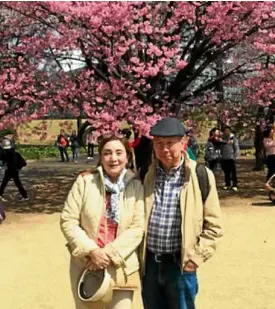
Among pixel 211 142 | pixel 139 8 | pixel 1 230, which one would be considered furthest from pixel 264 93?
pixel 1 230

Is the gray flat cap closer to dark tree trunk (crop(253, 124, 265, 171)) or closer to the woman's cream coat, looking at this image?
the woman's cream coat

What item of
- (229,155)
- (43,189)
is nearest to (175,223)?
(229,155)

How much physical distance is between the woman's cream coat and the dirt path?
200 cm

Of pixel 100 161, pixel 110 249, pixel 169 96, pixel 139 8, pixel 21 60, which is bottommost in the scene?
pixel 110 249

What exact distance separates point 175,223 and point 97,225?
0.44 meters

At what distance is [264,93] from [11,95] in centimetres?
551

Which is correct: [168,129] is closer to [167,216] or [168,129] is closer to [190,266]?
[167,216]

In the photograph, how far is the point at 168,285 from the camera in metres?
3.37

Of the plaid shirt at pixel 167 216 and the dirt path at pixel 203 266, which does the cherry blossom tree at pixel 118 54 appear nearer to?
the dirt path at pixel 203 266

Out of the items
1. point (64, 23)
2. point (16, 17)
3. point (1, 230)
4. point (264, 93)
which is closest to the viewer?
point (1, 230)

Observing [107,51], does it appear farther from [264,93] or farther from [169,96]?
[264,93]

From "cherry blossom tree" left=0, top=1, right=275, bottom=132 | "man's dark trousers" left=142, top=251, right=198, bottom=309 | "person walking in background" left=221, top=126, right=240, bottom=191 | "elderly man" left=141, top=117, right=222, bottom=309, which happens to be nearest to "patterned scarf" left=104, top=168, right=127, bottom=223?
"elderly man" left=141, top=117, right=222, bottom=309

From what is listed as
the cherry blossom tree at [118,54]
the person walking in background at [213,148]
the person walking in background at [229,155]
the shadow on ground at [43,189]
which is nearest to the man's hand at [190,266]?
the cherry blossom tree at [118,54]

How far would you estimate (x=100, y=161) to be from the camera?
11.4 ft
